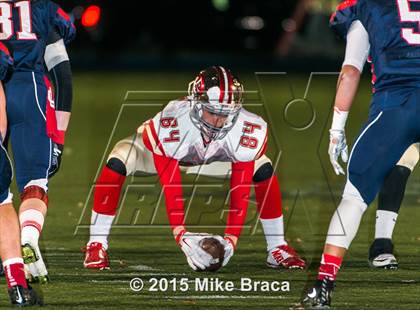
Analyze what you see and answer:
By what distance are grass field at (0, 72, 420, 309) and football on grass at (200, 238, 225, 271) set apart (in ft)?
0.37

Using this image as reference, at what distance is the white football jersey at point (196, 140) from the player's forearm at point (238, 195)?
54 mm

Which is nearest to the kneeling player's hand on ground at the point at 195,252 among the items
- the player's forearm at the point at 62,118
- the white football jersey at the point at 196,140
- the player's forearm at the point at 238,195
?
the player's forearm at the point at 238,195

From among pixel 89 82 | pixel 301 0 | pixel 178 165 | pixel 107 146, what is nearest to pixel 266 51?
pixel 301 0

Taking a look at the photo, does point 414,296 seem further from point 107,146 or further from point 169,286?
point 107,146

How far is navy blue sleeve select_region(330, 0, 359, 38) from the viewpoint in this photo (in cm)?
623

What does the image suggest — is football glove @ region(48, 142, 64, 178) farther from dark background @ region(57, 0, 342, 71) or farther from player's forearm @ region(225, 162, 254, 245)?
dark background @ region(57, 0, 342, 71)

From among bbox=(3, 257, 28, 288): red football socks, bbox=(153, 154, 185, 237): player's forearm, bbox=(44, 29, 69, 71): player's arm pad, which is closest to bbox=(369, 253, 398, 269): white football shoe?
bbox=(153, 154, 185, 237): player's forearm

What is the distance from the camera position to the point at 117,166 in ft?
23.8

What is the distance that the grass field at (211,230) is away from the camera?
20.6 feet

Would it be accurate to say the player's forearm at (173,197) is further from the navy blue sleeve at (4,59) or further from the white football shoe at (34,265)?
the navy blue sleeve at (4,59)

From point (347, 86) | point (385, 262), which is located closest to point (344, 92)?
point (347, 86)

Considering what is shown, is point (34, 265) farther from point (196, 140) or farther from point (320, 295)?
point (320, 295)

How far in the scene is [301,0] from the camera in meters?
29.1

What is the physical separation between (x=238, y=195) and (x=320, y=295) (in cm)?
130
